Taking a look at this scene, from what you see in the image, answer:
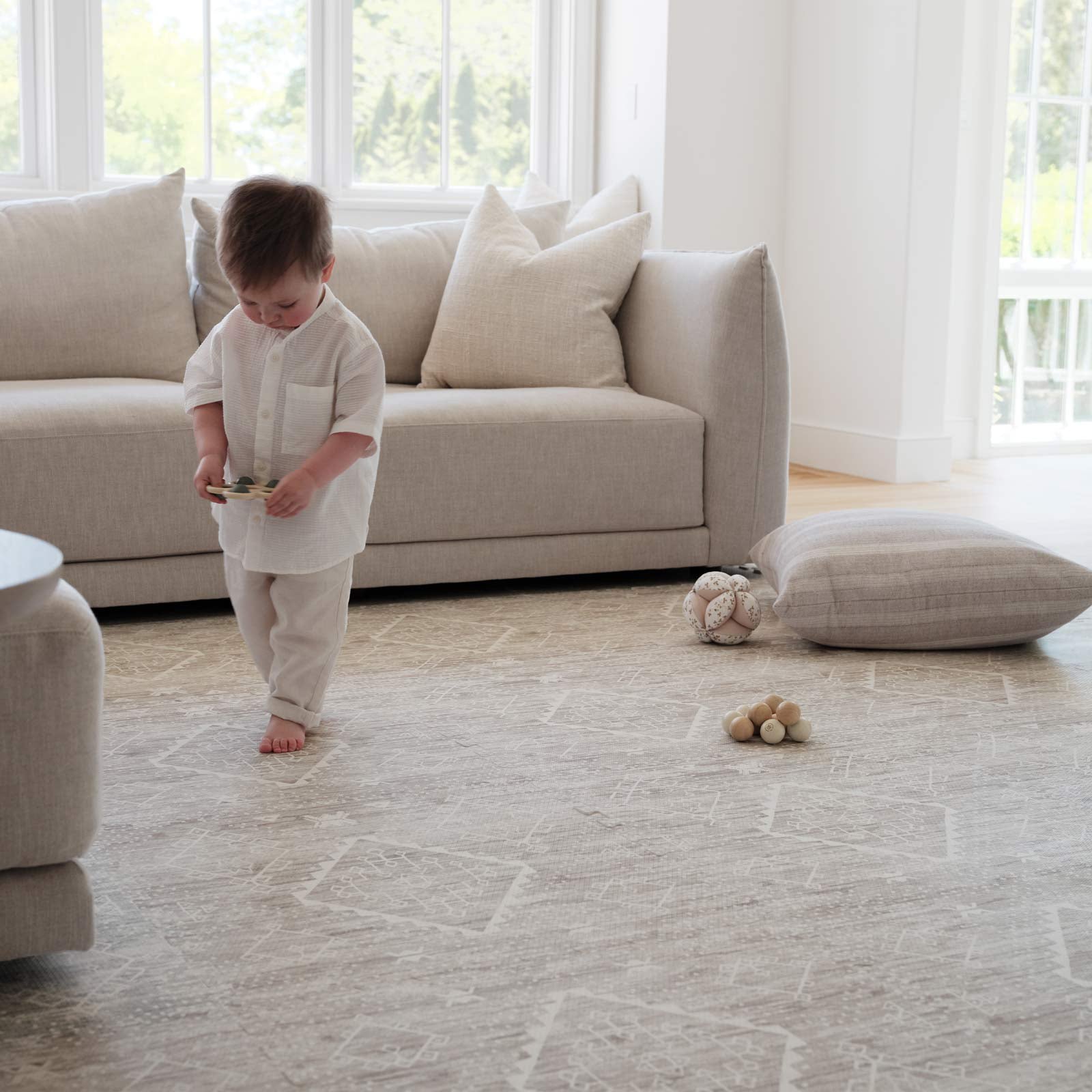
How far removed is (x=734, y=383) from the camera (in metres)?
2.93

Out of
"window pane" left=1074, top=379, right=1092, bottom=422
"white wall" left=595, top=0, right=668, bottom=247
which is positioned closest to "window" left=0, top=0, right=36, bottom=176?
"white wall" left=595, top=0, right=668, bottom=247

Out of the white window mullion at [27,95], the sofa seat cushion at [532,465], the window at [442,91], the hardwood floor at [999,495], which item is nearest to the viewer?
the sofa seat cushion at [532,465]

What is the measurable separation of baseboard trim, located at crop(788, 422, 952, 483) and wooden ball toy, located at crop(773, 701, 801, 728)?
2640 mm

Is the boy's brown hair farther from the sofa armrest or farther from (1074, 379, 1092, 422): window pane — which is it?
(1074, 379, 1092, 422): window pane

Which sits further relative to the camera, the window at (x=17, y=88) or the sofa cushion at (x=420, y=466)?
the window at (x=17, y=88)

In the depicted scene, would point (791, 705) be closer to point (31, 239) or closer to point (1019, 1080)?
point (1019, 1080)

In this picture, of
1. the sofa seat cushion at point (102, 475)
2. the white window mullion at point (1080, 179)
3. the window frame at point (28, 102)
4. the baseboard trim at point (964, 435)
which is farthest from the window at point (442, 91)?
the sofa seat cushion at point (102, 475)

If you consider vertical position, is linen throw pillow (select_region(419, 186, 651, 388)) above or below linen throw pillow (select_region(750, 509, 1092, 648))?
above

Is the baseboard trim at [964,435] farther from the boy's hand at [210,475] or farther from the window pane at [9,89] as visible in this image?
the boy's hand at [210,475]

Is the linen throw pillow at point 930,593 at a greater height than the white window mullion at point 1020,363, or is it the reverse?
the white window mullion at point 1020,363

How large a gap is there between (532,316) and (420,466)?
596 mm

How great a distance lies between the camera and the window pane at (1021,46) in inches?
196

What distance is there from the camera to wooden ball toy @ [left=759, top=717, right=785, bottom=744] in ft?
6.38

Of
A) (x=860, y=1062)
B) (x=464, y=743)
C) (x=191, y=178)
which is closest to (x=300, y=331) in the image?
(x=464, y=743)
